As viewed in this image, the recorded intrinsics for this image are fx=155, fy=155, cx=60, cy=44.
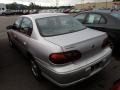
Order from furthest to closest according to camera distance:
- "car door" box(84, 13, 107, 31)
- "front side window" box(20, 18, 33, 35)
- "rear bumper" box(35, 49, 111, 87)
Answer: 1. "car door" box(84, 13, 107, 31)
2. "front side window" box(20, 18, 33, 35)
3. "rear bumper" box(35, 49, 111, 87)

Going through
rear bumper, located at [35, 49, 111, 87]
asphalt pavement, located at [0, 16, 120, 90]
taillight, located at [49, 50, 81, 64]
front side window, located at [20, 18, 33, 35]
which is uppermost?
front side window, located at [20, 18, 33, 35]

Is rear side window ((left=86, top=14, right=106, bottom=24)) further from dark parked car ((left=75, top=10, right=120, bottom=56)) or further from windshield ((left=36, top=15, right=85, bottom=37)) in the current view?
windshield ((left=36, top=15, right=85, bottom=37))

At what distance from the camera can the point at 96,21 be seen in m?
5.49

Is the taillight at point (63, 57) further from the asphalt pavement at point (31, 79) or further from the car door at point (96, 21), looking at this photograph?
the car door at point (96, 21)

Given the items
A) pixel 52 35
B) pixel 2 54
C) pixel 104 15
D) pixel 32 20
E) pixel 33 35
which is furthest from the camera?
pixel 2 54

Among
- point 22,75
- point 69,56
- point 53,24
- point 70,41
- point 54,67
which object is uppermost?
point 53,24

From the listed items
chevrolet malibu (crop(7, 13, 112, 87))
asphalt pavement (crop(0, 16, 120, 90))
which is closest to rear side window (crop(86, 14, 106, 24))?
asphalt pavement (crop(0, 16, 120, 90))

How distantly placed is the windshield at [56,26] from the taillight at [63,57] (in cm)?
77

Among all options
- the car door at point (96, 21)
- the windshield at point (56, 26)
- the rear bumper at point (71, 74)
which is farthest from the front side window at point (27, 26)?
the car door at point (96, 21)

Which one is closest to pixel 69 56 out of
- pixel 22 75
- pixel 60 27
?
pixel 60 27

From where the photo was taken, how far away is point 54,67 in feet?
9.45

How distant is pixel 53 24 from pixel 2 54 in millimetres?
3317

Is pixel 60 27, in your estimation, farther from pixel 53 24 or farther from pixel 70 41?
pixel 70 41

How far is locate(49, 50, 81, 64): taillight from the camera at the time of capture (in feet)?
9.24
